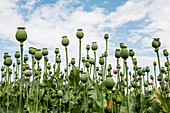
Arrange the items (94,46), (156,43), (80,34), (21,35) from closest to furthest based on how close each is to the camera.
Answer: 1. (21,35)
2. (156,43)
3. (80,34)
4. (94,46)

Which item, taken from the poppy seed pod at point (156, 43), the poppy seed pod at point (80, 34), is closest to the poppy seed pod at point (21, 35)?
the poppy seed pod at point (80, 34)

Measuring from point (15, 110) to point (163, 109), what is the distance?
213 centimetres

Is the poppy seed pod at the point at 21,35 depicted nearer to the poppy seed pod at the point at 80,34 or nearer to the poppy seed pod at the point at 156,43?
the poppy seed pod at the point at 80,34

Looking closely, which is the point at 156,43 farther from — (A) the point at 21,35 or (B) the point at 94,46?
(A) the point at 21,35

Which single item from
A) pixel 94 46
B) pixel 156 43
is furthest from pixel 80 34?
pixel 156 43

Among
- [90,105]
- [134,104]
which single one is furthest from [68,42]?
[134,104]

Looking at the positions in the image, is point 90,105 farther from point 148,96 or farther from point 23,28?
point 23,28

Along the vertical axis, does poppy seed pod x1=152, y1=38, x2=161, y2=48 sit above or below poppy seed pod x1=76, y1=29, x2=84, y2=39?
below

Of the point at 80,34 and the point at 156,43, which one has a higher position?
the point at 80,34

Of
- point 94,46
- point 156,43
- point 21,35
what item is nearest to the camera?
point 21,35

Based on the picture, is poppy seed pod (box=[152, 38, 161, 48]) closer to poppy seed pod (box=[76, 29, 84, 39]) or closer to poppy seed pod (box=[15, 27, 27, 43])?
poppy seed pod (box=[76, 29, 84, 39])

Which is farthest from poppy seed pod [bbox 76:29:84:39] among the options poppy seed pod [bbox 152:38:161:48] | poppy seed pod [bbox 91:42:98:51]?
poppy seed pod [bbox 152:38:161:48]

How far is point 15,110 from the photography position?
2744 mm

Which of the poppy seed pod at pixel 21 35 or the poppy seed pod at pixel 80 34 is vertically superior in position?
the poppy seed pod at pixel 80 34
